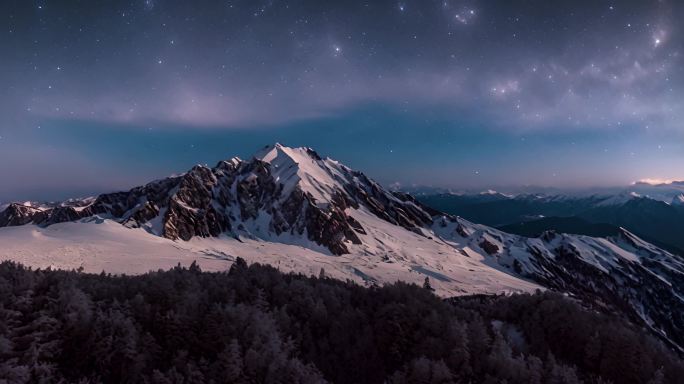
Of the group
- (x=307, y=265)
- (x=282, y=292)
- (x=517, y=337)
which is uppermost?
(x=282, y=292)

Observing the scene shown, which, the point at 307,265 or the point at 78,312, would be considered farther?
the point at 307,265

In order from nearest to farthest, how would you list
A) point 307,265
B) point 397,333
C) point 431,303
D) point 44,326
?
point 44,326
point 397,333
point 431,303
point 307,265

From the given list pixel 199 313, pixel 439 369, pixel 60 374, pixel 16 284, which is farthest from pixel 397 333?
pixel 16 284

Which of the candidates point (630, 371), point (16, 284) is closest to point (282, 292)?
point (16, 284)

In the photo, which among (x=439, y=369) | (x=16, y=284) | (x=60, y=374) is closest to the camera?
(x=60, y=374)

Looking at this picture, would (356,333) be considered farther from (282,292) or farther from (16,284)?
(16,284)

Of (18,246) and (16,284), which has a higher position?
(16,284)
